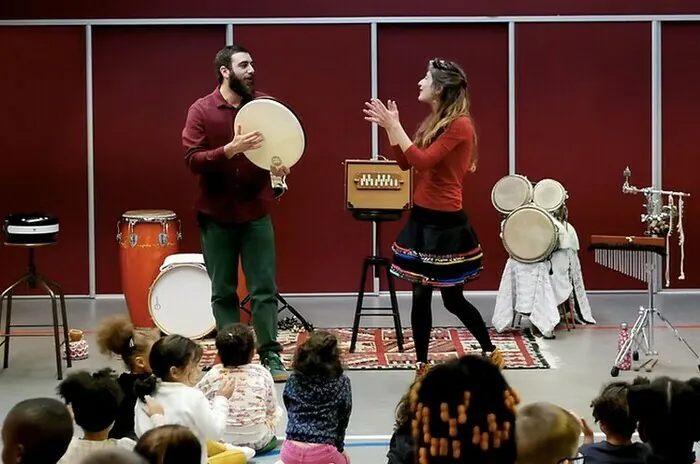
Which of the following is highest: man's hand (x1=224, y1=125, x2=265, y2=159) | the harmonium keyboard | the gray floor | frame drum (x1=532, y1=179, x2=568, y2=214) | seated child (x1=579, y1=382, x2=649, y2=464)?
man's hand (x1=224, y1=125, x2=265, y2=159)

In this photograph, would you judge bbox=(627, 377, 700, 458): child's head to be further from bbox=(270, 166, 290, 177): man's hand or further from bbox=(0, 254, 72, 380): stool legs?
bbox=(0, 254, 72, 380): stool legs

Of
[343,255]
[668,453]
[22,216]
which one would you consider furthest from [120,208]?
[668,453]

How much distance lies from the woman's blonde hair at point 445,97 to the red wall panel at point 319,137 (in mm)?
3002

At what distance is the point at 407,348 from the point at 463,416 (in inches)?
158

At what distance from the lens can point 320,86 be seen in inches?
324

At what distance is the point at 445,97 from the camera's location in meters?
5.27

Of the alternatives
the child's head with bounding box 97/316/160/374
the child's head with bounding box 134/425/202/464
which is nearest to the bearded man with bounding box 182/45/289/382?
the child's head with bounding box 97/316/160/374

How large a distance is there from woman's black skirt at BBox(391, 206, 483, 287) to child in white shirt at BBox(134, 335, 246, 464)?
165 centimetres

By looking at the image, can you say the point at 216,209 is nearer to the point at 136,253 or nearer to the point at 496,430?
the point at 136,253

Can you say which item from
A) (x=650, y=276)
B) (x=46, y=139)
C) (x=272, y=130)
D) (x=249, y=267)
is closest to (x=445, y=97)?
(x=272, y=130)

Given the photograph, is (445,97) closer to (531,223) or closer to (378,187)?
(378,187)

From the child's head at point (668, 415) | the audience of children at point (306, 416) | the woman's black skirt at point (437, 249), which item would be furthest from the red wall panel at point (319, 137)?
the child's head at point (668, 415)

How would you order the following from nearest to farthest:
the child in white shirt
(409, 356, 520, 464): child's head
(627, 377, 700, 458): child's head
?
(409, 356, 520, 464): child's head < (627, 377, 700, 458): child's head < the child in white shirt

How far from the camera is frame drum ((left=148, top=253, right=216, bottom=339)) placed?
21.8ft
